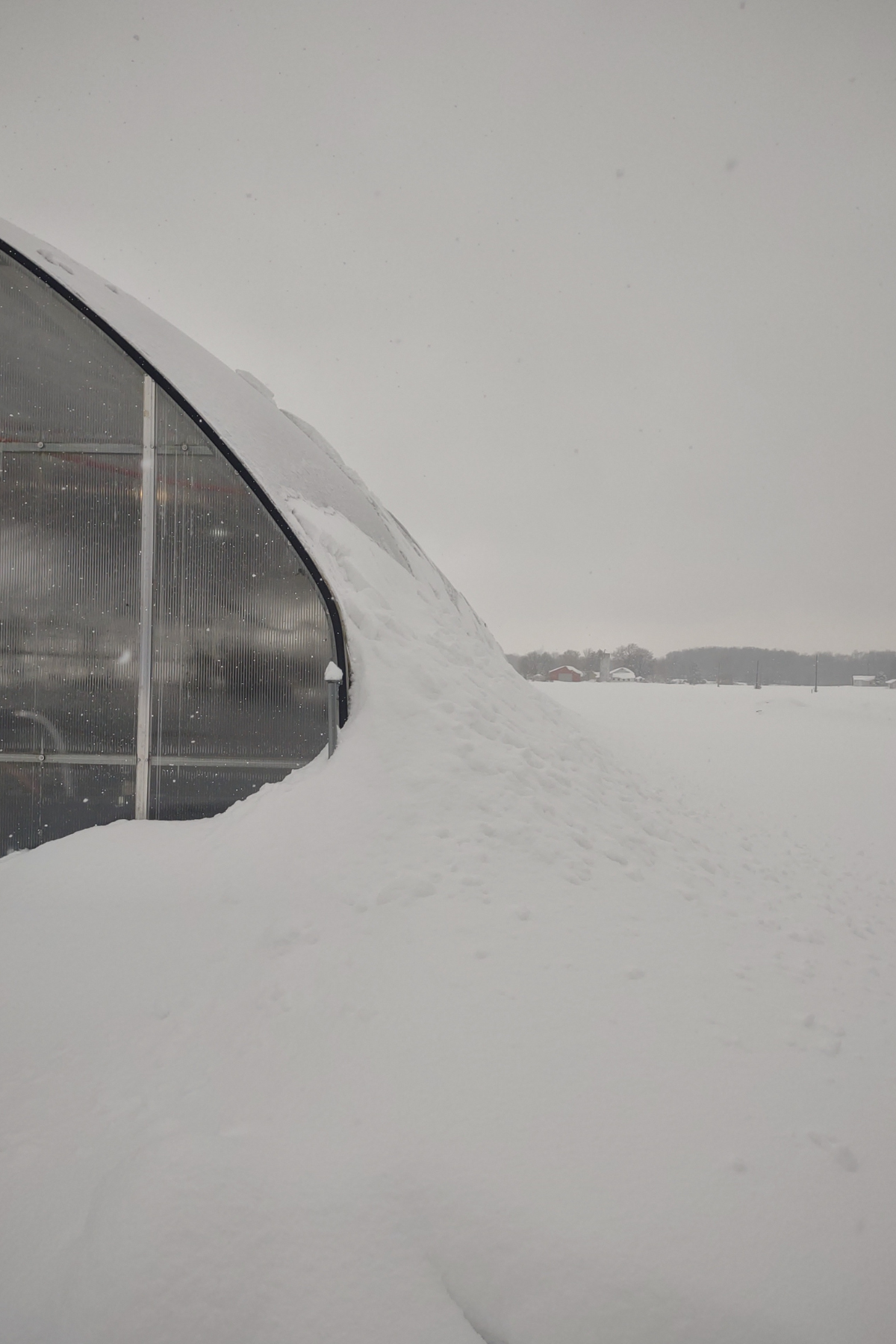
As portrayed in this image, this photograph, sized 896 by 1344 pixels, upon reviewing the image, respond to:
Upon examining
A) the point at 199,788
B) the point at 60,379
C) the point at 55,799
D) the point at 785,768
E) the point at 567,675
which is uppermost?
the point at 60,379

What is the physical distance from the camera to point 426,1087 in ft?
7.23

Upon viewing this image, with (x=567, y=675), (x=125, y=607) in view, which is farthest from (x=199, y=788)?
(x=567, y=675)

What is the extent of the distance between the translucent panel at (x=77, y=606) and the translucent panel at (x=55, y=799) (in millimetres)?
206

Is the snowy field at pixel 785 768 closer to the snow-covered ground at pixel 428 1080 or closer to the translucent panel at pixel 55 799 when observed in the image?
the snow-covered ground at pixel 428 1080

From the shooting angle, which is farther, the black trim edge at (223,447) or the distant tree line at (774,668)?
the distant tree line at (774,668)

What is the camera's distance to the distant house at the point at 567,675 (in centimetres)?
7994

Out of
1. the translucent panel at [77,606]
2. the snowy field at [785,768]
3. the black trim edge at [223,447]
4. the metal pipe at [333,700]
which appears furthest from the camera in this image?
the snowy field at [785,768]

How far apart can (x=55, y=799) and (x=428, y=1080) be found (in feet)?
14.2

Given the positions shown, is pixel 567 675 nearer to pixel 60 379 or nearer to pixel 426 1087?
pixel 60 379

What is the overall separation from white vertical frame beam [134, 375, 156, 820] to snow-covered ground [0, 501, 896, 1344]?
0.67 metres

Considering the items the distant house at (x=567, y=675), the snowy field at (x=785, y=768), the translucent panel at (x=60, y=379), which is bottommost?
the snowy field at (x=785, y=768)

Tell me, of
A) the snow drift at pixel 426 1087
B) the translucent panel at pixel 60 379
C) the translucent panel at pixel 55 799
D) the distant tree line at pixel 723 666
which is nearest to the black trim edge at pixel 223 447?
the translucent panel at pixel 60 379

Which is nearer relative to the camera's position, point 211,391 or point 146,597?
point 146,597


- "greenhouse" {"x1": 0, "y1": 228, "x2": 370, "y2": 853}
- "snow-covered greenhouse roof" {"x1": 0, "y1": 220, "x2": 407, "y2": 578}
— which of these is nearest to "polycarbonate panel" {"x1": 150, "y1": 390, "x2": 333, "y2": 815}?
"greenhouse" {"x1": 0, "y1": 228, "x2": 370, "y2": 853}
